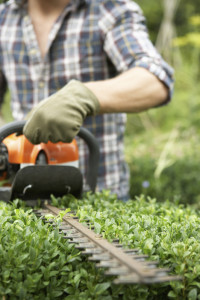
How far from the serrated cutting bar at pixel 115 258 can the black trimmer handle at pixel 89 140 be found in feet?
1.87

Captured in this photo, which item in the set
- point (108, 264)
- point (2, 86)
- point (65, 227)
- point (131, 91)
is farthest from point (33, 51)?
point (108, 264)

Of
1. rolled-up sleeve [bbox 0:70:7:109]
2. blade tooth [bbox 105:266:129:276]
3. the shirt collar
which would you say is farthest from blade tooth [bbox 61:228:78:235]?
rolled-up sleeve [bbox 0:70:7:109]

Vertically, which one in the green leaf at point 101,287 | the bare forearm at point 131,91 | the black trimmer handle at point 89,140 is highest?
the bare forearm at point 131,91

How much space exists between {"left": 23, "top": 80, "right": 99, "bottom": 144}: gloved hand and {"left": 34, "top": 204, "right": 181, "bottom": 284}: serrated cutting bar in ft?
1.44

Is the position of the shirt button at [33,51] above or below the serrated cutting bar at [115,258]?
above

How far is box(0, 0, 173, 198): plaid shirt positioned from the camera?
111 inches

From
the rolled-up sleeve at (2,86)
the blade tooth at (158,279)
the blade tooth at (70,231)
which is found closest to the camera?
the blade tooth at (158,279)

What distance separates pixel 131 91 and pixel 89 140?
1.38 feet

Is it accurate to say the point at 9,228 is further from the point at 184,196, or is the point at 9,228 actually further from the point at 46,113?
the point at 184,196

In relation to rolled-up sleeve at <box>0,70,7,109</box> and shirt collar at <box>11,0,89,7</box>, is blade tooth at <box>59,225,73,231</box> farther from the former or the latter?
rolled-up sleeve at <box>0,70,7,109</box>

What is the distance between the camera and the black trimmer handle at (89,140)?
204cm

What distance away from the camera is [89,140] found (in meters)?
2.24

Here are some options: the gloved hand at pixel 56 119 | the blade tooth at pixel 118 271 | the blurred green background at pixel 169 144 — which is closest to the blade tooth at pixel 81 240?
the blade tooth at pixel 118 271

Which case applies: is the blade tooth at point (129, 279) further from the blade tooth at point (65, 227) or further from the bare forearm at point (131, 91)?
the bare forearm at point (131, 91)
